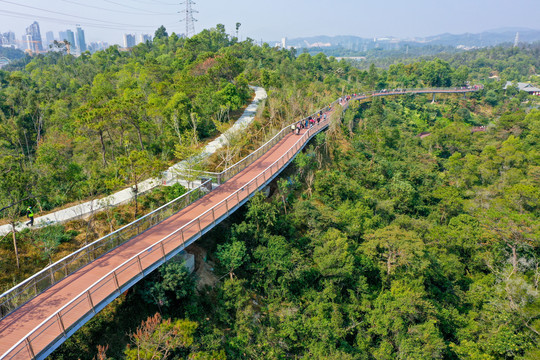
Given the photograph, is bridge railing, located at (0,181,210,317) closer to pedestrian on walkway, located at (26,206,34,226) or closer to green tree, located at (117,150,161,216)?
green tree, located at (117,150,161,216)

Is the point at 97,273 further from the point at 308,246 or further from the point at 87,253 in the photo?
the point at 308,246

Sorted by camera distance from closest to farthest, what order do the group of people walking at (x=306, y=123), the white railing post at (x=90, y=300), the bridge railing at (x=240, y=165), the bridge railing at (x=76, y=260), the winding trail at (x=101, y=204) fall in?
the white railing post at (x=90, y=300), the bridge railing at (x=76, y=260), the winding trail at (x=101, y=204), the bridge railing at (x=240, y=165), the group of people walking at (x=306, y=123)

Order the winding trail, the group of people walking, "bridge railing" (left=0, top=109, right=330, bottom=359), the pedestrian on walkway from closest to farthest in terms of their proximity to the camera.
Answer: "bridge railing" (left=0, top=109, right=330, bottom=359), the pedestrian on walkway, the winding trail, the group of people walking

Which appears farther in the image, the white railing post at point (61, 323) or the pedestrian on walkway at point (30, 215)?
Answer: the pedestrian on walkway at point (30, 215)

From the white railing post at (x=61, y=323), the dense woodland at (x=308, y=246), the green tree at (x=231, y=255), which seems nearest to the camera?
the white railing post at (x=61, y=323)

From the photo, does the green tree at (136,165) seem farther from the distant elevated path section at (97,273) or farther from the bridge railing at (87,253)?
the distant elevated path section at (97,273)

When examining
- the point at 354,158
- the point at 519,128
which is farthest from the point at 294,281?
the point at 519,128

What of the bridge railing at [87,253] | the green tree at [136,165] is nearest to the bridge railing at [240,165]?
the bridge railing at [87,253]

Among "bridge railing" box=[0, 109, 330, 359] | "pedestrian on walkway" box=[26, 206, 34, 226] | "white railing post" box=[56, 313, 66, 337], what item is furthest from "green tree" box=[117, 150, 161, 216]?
"white railing post" box=[56, 313, 66, 337]
